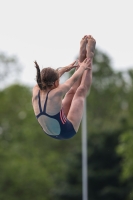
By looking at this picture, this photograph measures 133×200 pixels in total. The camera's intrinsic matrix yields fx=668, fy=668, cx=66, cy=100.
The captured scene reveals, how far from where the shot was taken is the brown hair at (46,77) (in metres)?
9.99

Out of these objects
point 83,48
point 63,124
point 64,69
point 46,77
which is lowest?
point 63,124

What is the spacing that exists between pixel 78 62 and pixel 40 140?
45075mm

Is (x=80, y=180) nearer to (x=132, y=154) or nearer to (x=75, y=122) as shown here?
(x=132, y=154)

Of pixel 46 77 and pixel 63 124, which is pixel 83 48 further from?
pixel 63 124

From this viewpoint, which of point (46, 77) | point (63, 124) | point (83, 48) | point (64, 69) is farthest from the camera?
point (83, 48)

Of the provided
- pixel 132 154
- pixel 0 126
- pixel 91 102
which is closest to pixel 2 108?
pixel 0 126

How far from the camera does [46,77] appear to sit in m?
9.99

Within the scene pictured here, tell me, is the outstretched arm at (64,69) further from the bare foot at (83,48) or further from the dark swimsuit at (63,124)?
the dark swimsuit at (63,124)

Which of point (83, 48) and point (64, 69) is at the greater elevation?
point (83, 48)

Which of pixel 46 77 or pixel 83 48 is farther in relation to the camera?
pixel 83 48

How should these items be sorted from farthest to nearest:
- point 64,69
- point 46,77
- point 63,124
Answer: point 64,69 → point 63,124 → point 46,77

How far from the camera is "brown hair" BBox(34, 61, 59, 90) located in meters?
9.99

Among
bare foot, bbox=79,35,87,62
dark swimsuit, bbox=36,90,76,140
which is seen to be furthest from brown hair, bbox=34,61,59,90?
bare foot, bbox=79,35,87,62

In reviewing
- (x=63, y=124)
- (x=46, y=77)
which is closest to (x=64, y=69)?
(x=46, y=77)
